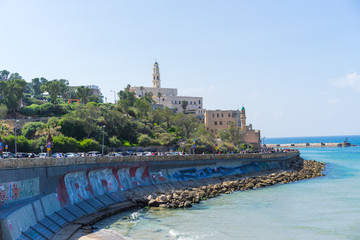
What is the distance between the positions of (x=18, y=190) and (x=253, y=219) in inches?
983

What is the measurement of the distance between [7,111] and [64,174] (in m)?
68.6

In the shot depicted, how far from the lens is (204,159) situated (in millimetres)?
73312

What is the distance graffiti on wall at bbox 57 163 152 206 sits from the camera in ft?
133

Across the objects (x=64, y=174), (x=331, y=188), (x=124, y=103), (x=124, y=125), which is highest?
(x=124, y=103)

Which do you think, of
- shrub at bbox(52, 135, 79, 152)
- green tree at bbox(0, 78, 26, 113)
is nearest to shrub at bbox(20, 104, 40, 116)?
green tree at bbox(0, 78, 26, 113)

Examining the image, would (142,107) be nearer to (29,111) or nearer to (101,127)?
(101,127)

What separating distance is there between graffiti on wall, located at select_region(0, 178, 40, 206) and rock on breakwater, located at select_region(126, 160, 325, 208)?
53.7ft

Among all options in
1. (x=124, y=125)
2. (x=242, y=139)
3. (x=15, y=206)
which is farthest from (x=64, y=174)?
(x=242, y=139)

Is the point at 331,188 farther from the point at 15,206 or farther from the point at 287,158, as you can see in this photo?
the point at 15,206

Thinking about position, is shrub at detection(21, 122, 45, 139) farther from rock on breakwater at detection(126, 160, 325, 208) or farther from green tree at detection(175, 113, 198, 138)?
green tree at detection(175, 113, 198, 138)

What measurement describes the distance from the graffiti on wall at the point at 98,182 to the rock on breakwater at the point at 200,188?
6.15ft

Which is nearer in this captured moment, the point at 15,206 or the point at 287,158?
the point at 15,206

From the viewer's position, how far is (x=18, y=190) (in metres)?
32.5

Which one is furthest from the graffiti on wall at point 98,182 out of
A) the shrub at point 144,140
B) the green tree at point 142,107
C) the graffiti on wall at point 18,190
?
the green tree at point 142,107
